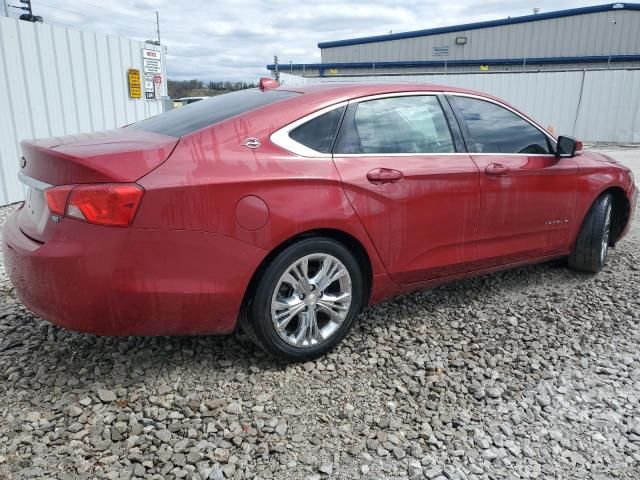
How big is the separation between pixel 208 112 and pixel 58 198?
39.3 inches

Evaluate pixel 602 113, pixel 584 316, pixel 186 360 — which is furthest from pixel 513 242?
pixel 602 113

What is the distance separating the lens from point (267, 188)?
248 cm

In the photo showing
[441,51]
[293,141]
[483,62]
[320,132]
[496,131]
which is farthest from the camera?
[441,51]

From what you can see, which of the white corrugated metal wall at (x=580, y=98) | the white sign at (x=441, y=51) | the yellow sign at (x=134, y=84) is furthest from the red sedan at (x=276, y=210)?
the white sign at (x=441, y=51)

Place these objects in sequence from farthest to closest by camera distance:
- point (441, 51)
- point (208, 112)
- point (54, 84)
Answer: point (441, 51)
point (54, 84)
point (208, 112)

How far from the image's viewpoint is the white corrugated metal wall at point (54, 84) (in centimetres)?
621

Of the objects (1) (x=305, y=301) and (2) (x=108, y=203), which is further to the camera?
(1) (x=305, y=301)

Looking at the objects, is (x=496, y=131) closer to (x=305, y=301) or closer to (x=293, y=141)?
(x=293, y=141)

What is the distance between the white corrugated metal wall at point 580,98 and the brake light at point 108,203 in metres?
15.7

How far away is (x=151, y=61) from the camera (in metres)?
8.52

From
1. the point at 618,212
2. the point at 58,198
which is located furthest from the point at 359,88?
the point at 618,212

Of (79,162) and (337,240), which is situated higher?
(79,162)

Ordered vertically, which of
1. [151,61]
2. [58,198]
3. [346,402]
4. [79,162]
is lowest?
[346,402]

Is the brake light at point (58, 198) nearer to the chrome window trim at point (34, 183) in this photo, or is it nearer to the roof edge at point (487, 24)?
the chrome window trim at point (34, 183)
